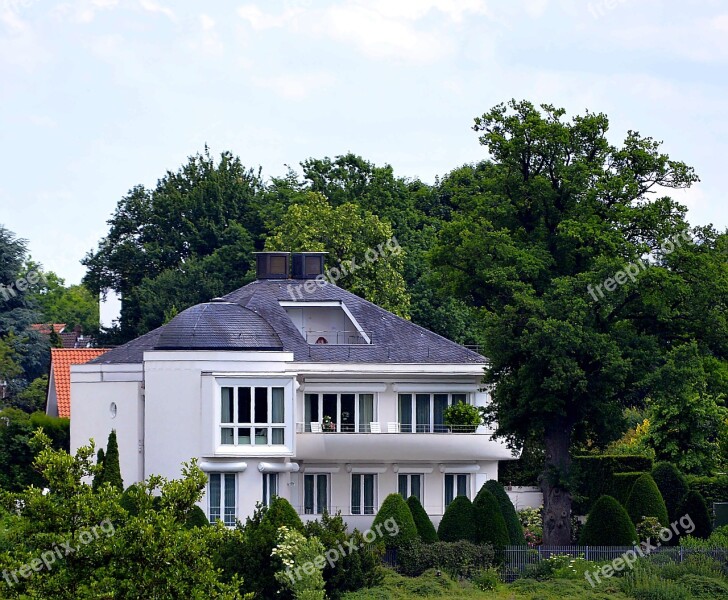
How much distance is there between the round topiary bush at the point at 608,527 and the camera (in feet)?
177

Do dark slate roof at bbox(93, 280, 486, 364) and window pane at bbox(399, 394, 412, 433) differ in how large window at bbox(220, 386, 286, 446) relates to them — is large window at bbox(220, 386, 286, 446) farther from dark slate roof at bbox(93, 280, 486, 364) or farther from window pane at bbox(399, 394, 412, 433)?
window pane at bbox(399, 394, 412, 433)

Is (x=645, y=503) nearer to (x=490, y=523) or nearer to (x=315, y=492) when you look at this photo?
(x=490, y=523)

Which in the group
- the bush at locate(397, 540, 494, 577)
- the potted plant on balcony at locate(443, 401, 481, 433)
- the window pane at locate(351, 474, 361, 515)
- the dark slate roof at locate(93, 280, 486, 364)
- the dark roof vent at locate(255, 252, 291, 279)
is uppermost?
the dark roof vent at locate(255, 252, 291, 279)

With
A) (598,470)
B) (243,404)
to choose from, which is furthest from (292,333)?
(598,470)

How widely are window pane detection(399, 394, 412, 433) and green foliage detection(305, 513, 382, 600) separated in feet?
48.3

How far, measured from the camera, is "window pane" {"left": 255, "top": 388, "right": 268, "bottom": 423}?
57344mm

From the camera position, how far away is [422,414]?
62594 mm

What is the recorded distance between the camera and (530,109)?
197 feet

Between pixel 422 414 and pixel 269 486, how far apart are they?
25.0 ft

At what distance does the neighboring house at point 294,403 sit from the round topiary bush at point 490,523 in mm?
7347

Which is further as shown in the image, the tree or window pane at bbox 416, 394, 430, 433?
window pane at bbox 416, 394, 430, 433

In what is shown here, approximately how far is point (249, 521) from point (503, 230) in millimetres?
16671

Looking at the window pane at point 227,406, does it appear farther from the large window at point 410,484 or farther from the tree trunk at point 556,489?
the tree trunk at point 556,489

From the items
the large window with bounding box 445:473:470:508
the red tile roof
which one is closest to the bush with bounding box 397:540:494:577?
the large window with bounding box 445:473:470:508
